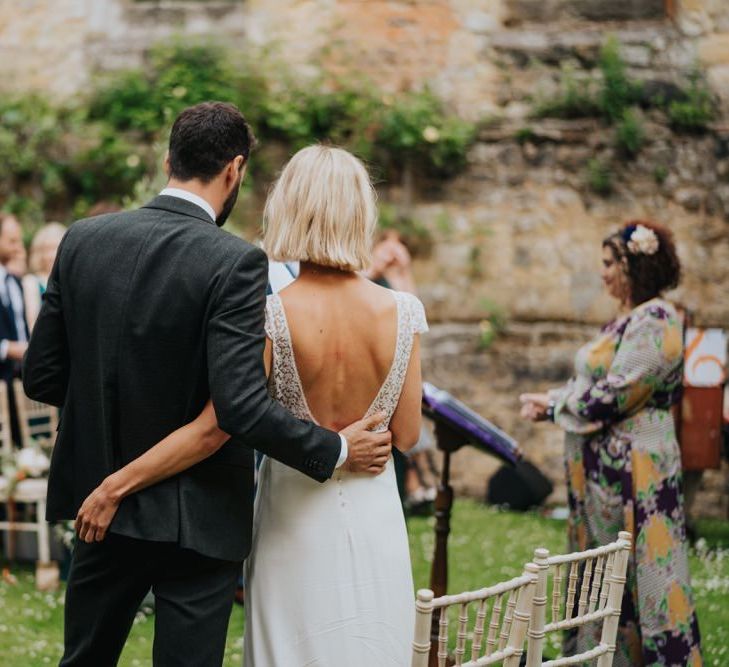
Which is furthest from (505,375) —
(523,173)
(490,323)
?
(523,173)

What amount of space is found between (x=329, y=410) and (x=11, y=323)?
14.2ft

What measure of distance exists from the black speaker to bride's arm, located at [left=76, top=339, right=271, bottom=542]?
5.15m

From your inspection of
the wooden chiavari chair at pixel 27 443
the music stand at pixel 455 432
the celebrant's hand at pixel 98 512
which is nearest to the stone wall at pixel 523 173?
the wooden chiavari chair at pixel 27 443

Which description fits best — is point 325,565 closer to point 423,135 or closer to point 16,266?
point 16,266

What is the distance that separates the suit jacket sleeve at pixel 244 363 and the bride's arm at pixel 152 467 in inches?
3.4

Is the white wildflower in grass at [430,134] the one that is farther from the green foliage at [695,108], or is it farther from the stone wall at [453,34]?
the green foliage at [695,108]

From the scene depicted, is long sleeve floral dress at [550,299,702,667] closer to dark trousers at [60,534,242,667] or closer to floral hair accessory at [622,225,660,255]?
floral hair accessory at [622,225,660,255]

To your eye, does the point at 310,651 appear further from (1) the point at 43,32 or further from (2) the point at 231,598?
(1) the point at 43,32

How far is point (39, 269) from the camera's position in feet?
23.3

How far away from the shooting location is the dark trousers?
2.67 m

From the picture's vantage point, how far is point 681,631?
416cm

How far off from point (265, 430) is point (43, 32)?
742cm

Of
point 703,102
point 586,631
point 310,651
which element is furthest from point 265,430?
point 703,102

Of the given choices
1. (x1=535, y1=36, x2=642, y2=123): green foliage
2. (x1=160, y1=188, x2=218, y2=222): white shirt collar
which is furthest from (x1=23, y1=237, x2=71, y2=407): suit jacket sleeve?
(x1=535, y1=36, x2=642, y2=123): green foliage
